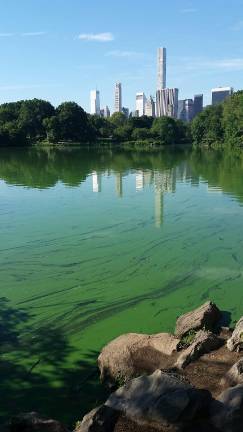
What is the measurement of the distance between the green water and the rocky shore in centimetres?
65

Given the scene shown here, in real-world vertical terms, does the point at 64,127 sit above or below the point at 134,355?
above

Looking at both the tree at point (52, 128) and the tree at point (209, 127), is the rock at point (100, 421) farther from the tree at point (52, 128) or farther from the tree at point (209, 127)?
the tree at point (52, 128)

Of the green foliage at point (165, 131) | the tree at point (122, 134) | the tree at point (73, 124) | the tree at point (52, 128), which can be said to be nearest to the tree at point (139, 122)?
the tree at point (122, 134)

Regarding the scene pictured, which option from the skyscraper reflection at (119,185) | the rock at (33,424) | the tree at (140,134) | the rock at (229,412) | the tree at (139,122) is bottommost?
the rock at (33,424)

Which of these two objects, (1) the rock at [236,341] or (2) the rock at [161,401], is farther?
(1) the rock at [236,341]

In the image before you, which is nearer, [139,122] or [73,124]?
[73,124]

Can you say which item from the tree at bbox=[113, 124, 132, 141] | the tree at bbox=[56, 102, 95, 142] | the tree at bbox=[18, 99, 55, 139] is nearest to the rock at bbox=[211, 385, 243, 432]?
the tree at bbox=[18, 99, 55, 139]

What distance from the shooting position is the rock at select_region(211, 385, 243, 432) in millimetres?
4613

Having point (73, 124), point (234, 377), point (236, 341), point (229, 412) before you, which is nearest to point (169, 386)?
point (229, 412)

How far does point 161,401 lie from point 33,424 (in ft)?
4.35

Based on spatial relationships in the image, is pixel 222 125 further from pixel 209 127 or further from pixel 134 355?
pixel 134 355

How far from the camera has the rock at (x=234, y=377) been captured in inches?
219

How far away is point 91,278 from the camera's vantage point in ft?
35.4

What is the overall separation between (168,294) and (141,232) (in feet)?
16.7
